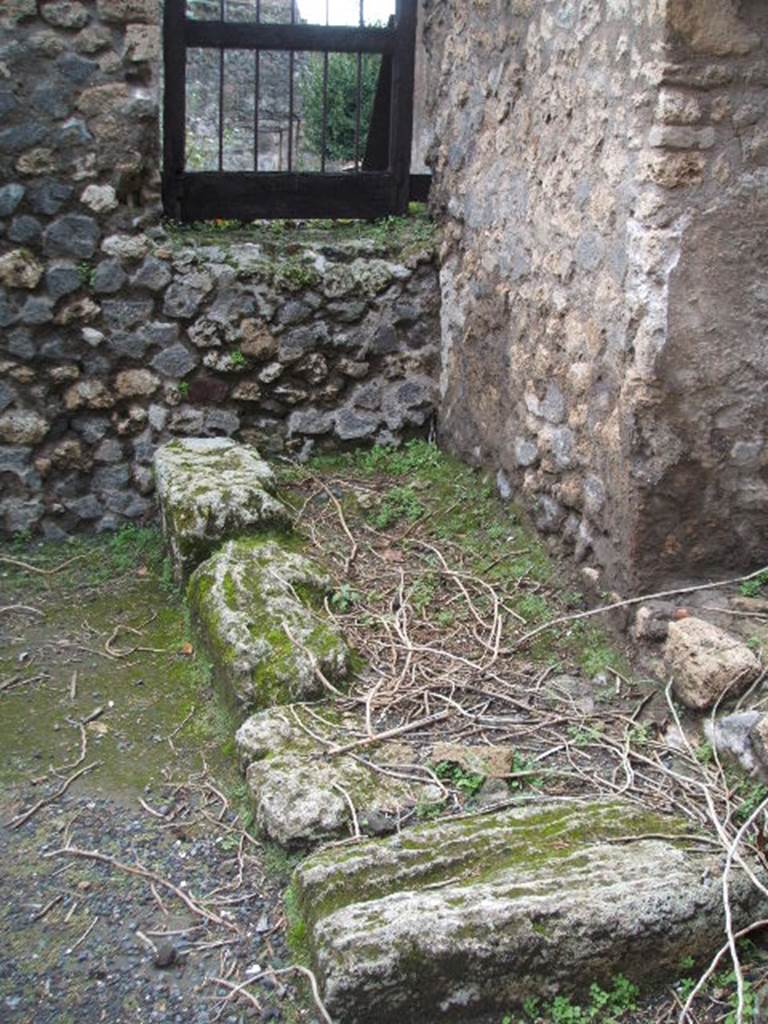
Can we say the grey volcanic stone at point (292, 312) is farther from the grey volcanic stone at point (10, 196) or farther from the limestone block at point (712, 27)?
the limestone block at point (712, 27)

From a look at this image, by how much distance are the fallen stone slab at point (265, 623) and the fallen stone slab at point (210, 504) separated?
3.4 inches

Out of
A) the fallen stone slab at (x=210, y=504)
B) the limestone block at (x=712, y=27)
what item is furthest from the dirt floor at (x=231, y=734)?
the limestone block at (x=712, y=27)

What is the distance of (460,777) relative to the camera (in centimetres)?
313

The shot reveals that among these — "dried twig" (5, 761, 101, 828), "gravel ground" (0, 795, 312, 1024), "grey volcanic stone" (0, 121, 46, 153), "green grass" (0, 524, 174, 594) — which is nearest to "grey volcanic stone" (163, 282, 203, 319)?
"grey volcanic stone" (0, 121, 46, 153)

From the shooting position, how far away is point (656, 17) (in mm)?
3316

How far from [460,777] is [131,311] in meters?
2.75

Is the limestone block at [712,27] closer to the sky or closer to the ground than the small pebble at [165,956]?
closer to the sky

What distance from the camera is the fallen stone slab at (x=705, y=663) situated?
3268 mm

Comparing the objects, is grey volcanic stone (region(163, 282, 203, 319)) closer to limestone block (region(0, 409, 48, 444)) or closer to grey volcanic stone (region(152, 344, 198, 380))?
grey volcanic stone (region(152, 344, 198, 380))

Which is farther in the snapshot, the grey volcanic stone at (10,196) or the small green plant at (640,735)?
the grey volcanic stone at (10,196)

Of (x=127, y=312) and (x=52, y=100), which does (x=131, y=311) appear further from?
(x=52, y=100)

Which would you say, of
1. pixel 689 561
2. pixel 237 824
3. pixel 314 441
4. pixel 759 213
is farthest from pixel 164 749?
pixel 759 213

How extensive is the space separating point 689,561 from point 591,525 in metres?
0.39

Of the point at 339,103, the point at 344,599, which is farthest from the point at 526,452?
the point at 339,103
